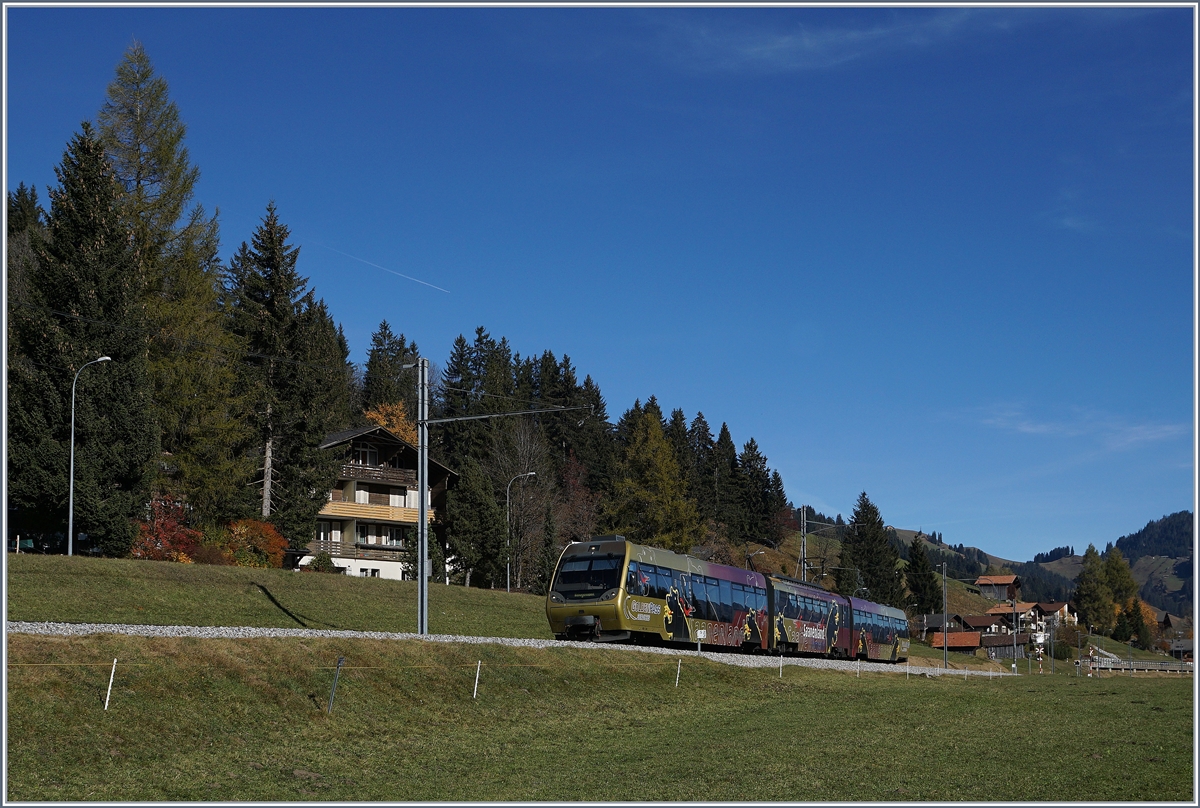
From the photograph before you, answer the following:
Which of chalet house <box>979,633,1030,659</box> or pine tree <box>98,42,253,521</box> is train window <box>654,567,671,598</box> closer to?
pine tree <box>98,42,253,521</box>

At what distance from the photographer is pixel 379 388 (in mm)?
115938

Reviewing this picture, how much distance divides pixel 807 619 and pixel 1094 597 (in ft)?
465

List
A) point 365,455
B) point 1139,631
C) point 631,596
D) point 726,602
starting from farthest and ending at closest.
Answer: point 1139,631, point 365,455, point 726,602, point 631,596

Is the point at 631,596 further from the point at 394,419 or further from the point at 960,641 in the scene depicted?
the point at 960,641

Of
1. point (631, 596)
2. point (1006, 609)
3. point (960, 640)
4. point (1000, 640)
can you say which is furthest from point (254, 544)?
point (1006, 609)

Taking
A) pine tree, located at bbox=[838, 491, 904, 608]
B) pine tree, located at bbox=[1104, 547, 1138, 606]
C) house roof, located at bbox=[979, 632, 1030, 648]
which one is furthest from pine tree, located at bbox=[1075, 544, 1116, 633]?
pine tree, located at bbox=[838, 491, 904, 608]

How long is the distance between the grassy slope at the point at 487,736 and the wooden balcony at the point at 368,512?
164 feet

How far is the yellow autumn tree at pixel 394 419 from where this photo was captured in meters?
99.7

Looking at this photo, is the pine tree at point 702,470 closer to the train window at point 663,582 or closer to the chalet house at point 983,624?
the chalet house at point 983,624

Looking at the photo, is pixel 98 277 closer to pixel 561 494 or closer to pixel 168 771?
pixel 168 771

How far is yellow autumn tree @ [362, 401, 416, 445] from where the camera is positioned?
99688mm

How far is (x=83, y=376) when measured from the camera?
45000 millimetres

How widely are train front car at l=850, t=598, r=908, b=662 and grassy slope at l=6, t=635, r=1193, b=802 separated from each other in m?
27.4

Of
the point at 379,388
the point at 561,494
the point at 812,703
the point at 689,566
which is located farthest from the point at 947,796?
the point at 379,388
